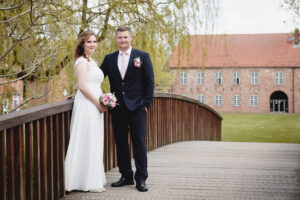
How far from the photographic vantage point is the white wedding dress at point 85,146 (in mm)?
4105

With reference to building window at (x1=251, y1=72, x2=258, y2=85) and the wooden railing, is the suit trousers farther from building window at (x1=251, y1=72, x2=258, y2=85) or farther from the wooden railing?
building window at (x1=251, y1=72, x2=258, y2=85)

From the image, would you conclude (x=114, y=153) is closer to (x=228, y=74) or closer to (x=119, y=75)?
(x=119, y=75)

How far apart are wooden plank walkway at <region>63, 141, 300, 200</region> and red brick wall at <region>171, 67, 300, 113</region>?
36.4 meters

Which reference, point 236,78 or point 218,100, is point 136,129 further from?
point 218,100

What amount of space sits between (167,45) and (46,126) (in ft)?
11.5

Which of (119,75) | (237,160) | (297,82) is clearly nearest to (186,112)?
(237,160)

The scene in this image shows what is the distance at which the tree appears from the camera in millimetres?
5887

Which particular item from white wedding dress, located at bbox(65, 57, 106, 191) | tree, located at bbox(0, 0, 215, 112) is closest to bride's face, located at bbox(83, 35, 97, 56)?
white wedding dress, located at bbox(65, 57, 106, 191)

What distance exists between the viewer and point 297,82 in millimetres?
43688

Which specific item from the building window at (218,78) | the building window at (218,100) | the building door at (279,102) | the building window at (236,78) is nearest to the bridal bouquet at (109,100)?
the building door at (279,102)

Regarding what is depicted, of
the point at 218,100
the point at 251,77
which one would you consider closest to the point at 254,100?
the point at 251,77

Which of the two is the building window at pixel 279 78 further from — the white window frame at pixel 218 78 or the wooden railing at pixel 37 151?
the wooden railing at pixel 37 151

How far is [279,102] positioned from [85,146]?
43.0m

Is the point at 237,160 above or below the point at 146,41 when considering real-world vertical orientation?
below
